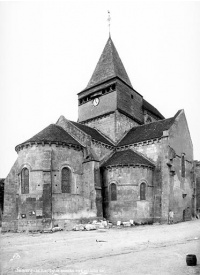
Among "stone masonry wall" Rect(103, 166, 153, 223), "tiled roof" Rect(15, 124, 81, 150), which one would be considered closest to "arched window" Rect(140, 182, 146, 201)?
"stone masonry wall" Rect(103, 166, 153, 223)

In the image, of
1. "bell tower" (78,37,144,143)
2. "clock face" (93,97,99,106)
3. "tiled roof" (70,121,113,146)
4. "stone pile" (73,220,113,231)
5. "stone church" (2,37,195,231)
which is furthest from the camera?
"clock face" (93,97,99,106)

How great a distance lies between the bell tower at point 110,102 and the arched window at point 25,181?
11345 mm

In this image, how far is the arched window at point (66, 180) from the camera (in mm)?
22719

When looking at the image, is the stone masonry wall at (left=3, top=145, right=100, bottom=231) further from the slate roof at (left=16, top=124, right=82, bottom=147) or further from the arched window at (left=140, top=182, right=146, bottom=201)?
the arched window at (left=140, top=182, right=146, bottom=201)

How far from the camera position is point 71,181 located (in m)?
23.2

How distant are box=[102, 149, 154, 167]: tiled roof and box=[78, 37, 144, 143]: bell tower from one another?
11.3 feet

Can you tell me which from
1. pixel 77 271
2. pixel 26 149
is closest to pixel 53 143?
pixel 26 149

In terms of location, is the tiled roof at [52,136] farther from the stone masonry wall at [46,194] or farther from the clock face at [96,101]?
the clock face at [96,101]

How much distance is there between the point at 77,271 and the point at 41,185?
1417 cm

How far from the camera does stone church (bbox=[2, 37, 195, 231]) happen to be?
71.3 feet

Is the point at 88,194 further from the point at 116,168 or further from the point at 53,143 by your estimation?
the point at 53,143

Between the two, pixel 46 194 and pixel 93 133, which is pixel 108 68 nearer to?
pixel 93 133

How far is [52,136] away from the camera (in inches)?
925

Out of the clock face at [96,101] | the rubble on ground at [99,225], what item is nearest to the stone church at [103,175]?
the rubble on ground at [99,225]
